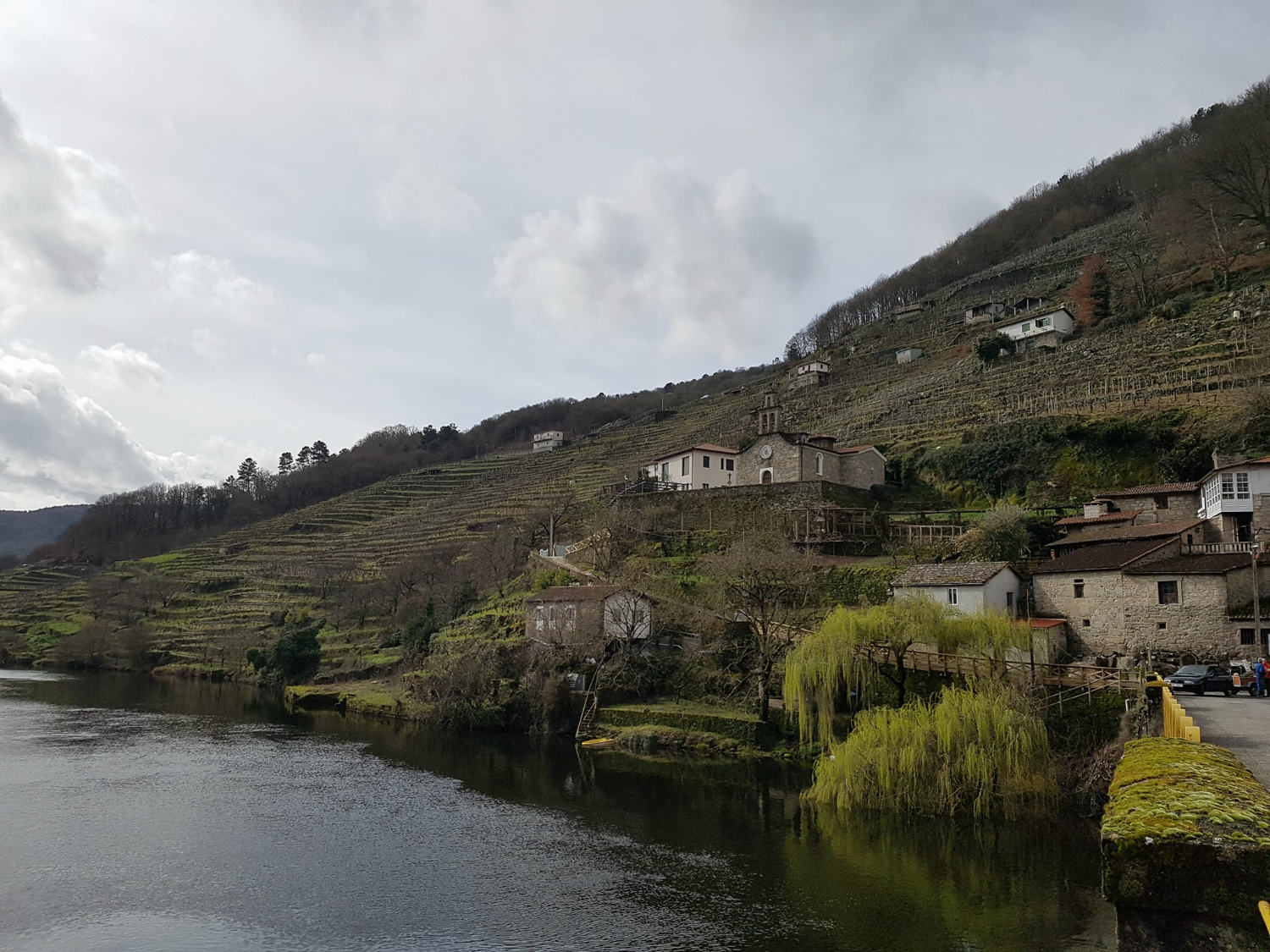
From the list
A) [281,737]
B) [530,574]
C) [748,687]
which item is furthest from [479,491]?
[748,687]

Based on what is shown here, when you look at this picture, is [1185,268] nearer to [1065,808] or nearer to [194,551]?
[1065,808]

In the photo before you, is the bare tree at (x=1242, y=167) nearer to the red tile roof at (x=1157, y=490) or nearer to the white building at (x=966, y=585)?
the red tile roof at (x=1157, y=490)

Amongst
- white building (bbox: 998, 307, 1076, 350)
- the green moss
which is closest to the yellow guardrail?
the green moss

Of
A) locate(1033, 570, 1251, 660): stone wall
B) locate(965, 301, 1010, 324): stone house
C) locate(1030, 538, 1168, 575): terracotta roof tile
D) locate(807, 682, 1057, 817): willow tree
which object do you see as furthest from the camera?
locate(965, 301, 1010, 324): stone house

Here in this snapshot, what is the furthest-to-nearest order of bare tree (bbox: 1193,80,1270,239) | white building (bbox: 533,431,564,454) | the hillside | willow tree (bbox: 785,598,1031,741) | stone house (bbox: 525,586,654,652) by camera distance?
white building (bbox: 533,431,564,454), bare tree (bbox: 1193,80,1270,239), the hillside, stone house (bbox: 525,586,654,652), willow tree (bbox: 785,598,1031,741)

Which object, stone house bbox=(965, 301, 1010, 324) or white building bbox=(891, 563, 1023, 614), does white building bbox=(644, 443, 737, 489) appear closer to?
white building bbox=(891, 563, 1023, 614)

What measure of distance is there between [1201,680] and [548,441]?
120m

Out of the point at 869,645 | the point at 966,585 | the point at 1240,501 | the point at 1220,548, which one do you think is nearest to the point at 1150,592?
the point at 1220,548

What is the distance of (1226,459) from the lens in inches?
1665

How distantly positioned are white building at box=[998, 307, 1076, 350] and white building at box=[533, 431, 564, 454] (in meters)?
74.2

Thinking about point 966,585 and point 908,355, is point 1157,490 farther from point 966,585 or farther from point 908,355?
point 908,355

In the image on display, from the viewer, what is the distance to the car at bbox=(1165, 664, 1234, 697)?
94.0ft

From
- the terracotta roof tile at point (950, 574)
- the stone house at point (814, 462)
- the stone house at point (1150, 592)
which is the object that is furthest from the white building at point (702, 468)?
the stone house at point (1150, 592)

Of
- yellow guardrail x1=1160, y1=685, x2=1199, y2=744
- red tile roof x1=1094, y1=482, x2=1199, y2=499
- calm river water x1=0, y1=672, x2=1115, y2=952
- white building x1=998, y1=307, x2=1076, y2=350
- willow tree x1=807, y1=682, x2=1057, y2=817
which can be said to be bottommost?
calm river water x1=0, y1=672, x2=1115, y2=952
